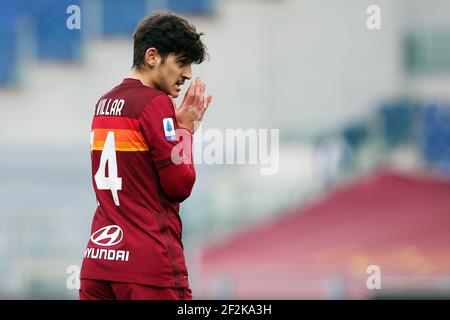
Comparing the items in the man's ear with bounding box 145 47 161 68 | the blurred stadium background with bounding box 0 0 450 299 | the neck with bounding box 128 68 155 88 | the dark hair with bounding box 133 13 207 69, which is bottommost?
the blurred stadium background with bounding box 0 0 450 299

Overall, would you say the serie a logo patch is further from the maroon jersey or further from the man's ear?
the man's ear

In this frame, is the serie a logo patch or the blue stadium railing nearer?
the serie a logo patch

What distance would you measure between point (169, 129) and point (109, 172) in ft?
0.67

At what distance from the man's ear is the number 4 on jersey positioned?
225 mm

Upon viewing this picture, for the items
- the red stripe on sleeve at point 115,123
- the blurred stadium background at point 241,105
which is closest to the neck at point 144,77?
the red stripe on sleeve at point 115,123

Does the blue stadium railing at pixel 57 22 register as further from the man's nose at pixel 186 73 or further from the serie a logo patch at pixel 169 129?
the serie a logo patch at pixel 169 129

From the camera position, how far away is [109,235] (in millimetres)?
3619

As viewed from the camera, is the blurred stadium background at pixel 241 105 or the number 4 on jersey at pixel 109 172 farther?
the blurred stadium background at pixel 241 105

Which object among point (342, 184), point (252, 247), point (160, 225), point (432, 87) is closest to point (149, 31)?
point (160, 225)

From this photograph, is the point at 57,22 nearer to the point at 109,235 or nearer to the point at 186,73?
the point at 186,73

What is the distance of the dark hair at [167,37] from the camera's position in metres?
3.68

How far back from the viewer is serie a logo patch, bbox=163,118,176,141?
3.59 meters

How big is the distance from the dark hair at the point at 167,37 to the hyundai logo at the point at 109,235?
48cm

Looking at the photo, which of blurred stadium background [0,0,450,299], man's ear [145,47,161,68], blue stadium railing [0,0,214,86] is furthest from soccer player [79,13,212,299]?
blue stadium railing [0,0,214,86]
